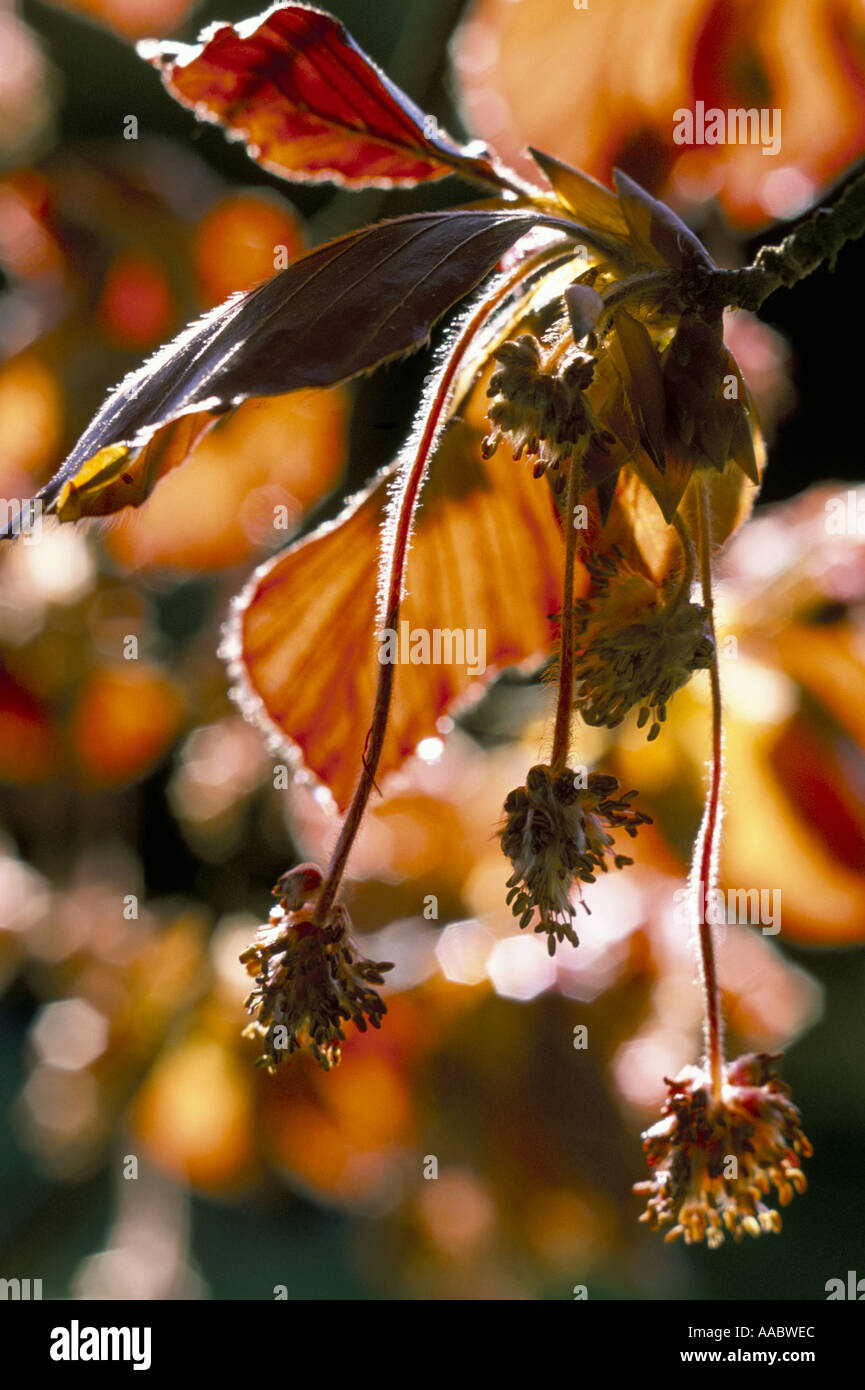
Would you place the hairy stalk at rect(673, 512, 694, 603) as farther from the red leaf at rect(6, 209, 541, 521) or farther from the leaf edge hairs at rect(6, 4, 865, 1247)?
the red leaf at rect(6, 209, 541, 521)

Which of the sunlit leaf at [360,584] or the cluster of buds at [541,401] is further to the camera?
the sunlit leaf at [360,584]

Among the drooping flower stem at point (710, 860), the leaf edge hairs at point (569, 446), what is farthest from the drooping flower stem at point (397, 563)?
the drooping flower stem at point (710, 860)

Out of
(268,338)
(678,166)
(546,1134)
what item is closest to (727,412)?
(268,338)

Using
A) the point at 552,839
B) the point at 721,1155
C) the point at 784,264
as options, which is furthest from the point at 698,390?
the point at 721,1155

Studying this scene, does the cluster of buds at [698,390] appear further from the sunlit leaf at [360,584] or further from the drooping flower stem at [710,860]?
the sunlit leaf at [360,584]

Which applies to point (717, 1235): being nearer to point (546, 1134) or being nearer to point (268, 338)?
point (268, 338)
